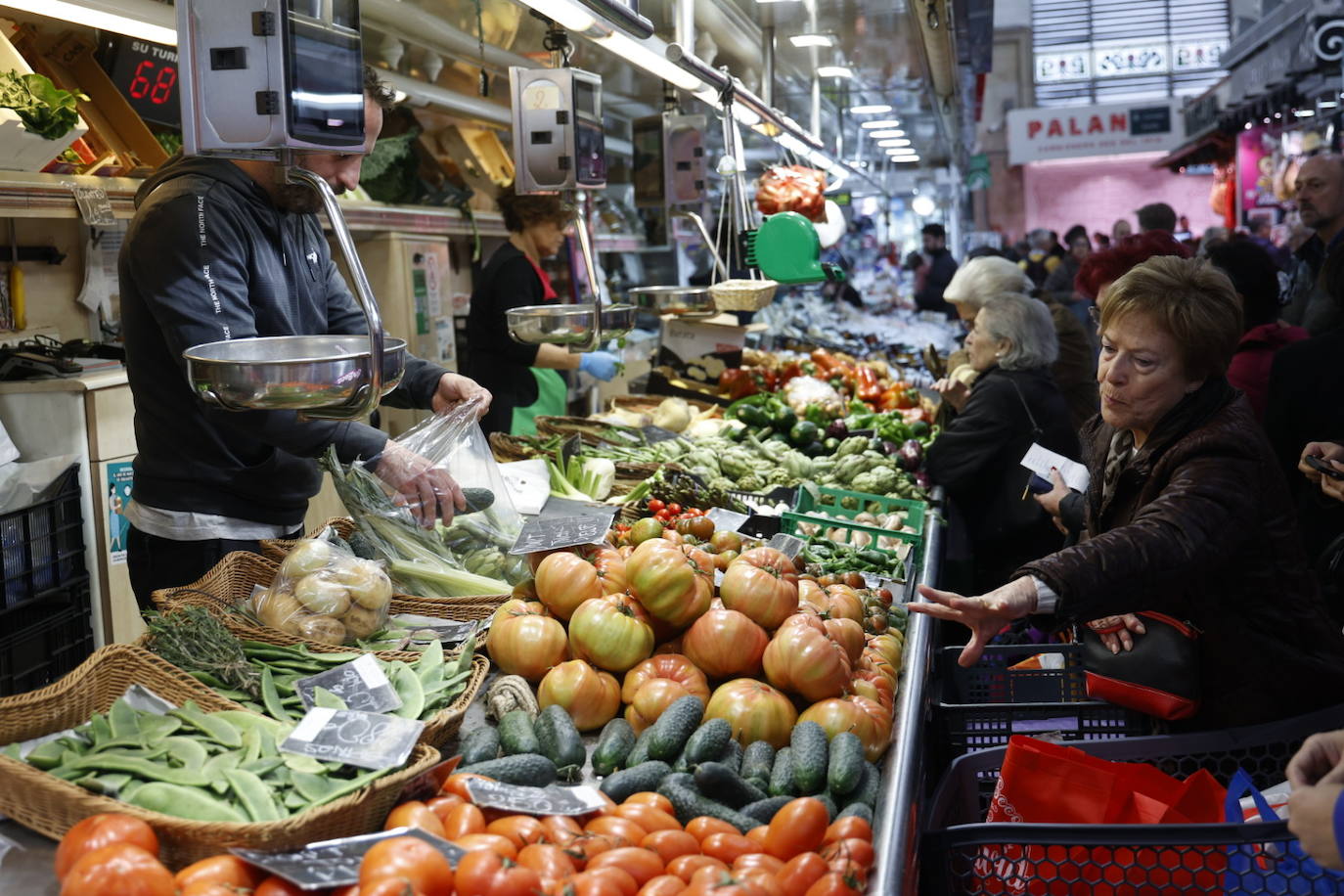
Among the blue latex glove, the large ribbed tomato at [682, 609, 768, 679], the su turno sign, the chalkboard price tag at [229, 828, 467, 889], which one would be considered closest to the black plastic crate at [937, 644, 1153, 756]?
the large ribbed tomato at [682, 609, 768, 679]

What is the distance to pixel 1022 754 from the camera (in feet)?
7.49

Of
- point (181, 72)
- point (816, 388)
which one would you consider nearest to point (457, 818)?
point (181, 72)

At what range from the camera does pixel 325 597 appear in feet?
8.28

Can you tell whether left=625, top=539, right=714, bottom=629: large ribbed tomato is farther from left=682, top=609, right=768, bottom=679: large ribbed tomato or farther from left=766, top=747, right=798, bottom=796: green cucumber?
left=766, top=747, right=798, bottom=796: green cucumber

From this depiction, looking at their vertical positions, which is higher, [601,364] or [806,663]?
[601,364]

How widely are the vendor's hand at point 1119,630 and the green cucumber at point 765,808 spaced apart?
0.98m

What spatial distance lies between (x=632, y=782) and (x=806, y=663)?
1.65 ft

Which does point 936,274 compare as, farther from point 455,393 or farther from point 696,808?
point 696,808

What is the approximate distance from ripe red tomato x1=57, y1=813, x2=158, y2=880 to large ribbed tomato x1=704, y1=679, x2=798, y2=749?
1.07 m

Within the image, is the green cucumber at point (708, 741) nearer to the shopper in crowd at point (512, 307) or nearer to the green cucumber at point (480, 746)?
the green cucumber at point (480, 746)

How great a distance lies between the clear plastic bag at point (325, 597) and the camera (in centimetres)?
251

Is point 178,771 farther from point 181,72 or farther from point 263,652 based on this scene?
point 181,72

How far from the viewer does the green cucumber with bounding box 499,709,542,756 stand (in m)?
2.19

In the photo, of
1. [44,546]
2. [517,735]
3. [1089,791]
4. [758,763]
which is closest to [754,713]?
[758,763]
